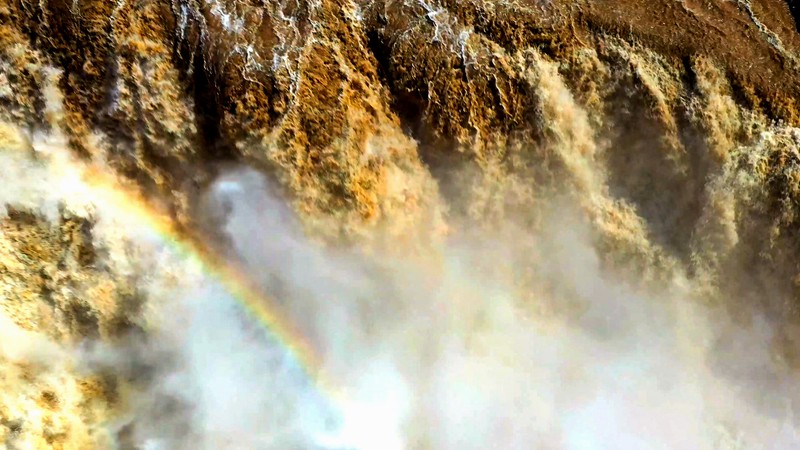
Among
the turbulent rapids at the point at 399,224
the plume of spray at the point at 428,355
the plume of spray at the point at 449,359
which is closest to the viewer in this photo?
the turbulent rapids at the point at 399,224

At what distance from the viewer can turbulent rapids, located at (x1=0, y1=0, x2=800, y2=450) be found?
6402 mm

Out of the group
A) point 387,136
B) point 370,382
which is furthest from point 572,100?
point 370,382

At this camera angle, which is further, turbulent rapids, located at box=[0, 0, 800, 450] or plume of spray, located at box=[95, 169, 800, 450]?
plume of spray, located at box=[95, 169, 800, 450]

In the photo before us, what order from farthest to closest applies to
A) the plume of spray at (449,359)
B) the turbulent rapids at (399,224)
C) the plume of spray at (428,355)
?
the plume of spray at (449,359), the plume of spray at (428,355), the turbulent rapids at (399,224)

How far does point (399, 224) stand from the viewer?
718cm

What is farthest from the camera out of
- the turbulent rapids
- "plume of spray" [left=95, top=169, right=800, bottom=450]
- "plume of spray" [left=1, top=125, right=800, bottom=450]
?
"plume of spray" [left=95, top=169, right=800, bottom=450]

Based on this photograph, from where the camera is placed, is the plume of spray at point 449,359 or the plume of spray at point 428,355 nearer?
the plume of spray at point 428,355

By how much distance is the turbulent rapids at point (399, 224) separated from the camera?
6402 mm

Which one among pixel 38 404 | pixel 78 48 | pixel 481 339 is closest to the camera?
pixel 78 48

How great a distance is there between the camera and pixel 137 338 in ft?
23.2

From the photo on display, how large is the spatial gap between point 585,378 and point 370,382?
275cm

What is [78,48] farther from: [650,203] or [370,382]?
[650,203]

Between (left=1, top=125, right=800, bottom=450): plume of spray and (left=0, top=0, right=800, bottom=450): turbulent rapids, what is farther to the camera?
(left=1, top=125, right=800, bottom=450): plume of spray

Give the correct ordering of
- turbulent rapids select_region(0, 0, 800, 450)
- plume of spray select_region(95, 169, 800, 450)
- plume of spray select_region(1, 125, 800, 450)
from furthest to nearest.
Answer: plume of spray select_region(95, 169, 800, 450) → plume of spray select_region(1, 125, 800, 450) → turbulent rapids select_region(0, 0, 800, 450)
